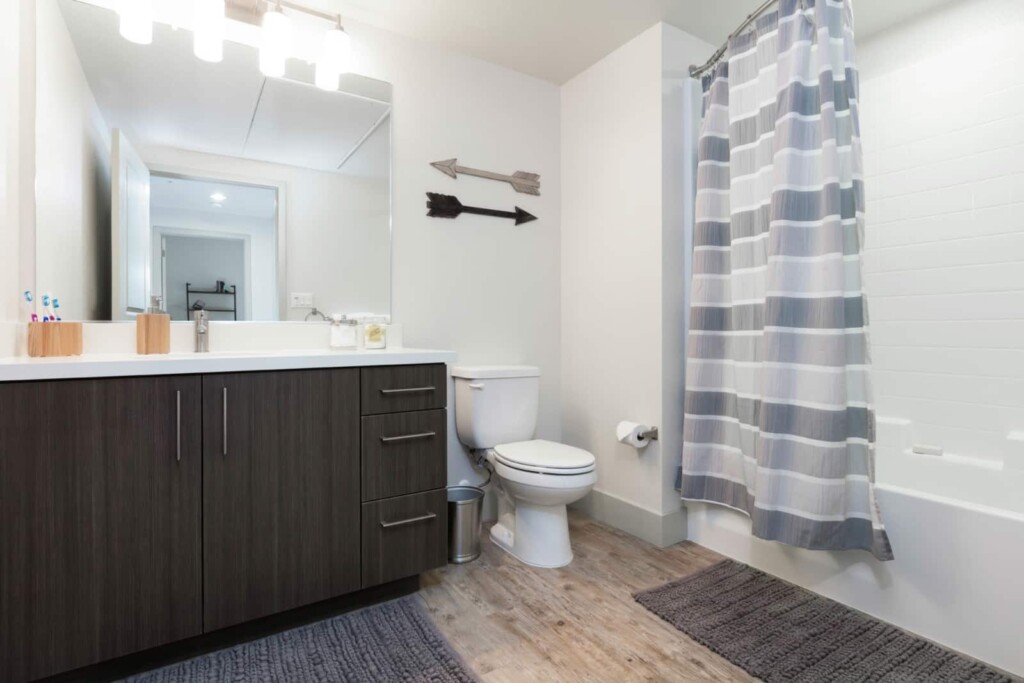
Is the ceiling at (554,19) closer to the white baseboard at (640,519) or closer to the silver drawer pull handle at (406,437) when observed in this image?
the silver drawer pull handle at (406,437)

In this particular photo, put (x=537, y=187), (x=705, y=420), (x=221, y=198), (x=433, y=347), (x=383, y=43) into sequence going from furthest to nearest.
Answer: (x=537, y=187) → (x=433, y=347) → (x=383, y=43) → (x=705, y=420) → (x=221, y=198)

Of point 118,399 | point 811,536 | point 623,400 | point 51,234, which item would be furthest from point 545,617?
point 51,234

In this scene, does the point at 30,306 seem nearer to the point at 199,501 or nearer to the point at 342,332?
the point at 199,501

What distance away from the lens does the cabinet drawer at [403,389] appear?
66.9 inches

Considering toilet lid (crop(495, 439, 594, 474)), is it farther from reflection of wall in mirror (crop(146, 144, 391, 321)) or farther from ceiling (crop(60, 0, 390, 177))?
ceiling (crop(60, 0, 390, 177))

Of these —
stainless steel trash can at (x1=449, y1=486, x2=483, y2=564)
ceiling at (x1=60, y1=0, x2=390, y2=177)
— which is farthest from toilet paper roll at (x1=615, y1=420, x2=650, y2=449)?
ceiling at (x1=60, y1=0, x2=390, y2=177)

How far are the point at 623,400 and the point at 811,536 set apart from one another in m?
0.97

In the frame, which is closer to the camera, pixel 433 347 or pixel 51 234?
pixel 51 234

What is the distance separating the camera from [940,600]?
1531 millimetres

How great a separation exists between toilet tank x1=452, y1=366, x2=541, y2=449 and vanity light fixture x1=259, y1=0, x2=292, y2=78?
1407 mm

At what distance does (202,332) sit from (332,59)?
1165mm

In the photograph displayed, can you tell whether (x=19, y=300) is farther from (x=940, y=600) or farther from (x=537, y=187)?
(x=940, y=600)

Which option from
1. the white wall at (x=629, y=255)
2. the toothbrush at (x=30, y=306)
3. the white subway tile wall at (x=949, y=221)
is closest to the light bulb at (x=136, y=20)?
the toothbrush at (x=30, y=306)

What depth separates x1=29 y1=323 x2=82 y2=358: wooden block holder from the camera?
149 cm
